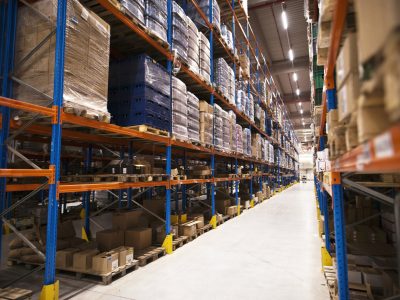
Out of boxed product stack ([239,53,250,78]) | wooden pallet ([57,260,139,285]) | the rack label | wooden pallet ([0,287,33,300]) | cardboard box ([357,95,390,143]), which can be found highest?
boxed product stack ([239,53,250,78])

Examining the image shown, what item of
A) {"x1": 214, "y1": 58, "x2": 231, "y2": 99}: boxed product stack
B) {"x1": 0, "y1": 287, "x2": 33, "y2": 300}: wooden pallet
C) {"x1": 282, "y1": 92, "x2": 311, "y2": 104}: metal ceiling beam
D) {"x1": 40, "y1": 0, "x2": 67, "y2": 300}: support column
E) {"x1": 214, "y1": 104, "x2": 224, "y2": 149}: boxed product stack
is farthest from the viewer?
{"x1": 282, "y1": 92, "x2": 311, "y2": 104}: metal ceiling beam

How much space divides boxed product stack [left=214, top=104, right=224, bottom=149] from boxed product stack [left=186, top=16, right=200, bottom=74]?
56.5 inches

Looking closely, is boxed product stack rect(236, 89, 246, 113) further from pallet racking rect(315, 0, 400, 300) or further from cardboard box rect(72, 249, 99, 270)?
pallet racking rect(315, 0, 400, 300)

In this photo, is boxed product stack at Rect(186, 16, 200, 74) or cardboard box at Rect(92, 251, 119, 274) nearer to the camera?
cardboard box at Rect(92, 251, 119, 274)

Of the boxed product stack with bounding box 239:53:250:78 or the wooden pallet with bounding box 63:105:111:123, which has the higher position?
the boxed product stack with bounding box 239:53:250:78

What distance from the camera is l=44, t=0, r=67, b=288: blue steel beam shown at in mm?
2889

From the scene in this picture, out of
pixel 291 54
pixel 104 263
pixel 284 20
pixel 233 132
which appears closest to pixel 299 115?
pixel 291 54

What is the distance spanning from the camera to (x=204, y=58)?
23.1 feet

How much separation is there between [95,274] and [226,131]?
5.54m

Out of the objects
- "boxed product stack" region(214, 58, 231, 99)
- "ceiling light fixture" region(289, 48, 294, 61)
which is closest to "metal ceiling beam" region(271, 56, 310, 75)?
"ceiling light fixture" region(289, 48, 294, 61)

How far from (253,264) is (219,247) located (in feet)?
3.60

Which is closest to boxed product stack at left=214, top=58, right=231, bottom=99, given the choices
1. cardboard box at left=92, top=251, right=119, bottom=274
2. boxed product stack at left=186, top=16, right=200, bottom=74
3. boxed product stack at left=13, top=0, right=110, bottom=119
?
boxed product stack at left=186, top=16, right=200, bottom=74

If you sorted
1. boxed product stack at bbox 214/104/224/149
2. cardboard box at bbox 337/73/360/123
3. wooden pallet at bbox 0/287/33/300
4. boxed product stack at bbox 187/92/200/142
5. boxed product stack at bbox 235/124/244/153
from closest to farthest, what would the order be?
cardboard box at bbox 337/73/360/123
wooden pallet at bbox 0/287/33/300
boxed product stack at bbox 187/92/200/142
boxed product stack at bbox 214/104/224/149
boxed product stack at bbox 235/124/244/153

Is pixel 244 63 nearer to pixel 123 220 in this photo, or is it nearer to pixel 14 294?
pixel 123 220
